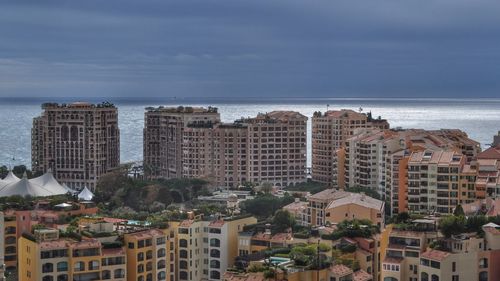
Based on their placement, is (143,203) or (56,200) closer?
(56,200)

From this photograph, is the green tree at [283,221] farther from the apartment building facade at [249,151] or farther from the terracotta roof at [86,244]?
the apartment building facade at [249,151]

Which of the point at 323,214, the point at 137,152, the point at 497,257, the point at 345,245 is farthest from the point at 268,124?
the point at 137,152

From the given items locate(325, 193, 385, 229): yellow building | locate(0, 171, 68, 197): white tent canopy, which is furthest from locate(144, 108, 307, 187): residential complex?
locate(325, 193, 385, 229): yellow building

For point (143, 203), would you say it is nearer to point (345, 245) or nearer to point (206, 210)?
point (206, 210)

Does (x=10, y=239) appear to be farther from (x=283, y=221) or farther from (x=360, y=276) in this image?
(x=360, y=276)

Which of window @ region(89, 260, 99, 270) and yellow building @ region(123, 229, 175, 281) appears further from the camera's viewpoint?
yellow building @ region(123, 229, 175, 281)

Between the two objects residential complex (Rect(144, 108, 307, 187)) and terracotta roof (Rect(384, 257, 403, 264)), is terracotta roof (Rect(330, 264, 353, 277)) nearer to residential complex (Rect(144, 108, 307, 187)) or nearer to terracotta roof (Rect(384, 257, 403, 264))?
terracotta roof (Rect(384, 257, 403, 264))

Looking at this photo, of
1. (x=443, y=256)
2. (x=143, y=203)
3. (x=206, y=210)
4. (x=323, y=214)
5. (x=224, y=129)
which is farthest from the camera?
(x=224, y=129)

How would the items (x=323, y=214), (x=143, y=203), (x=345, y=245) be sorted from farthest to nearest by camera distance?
(x=143, y=203), (x=323, y=214), (x=345, y=245)
